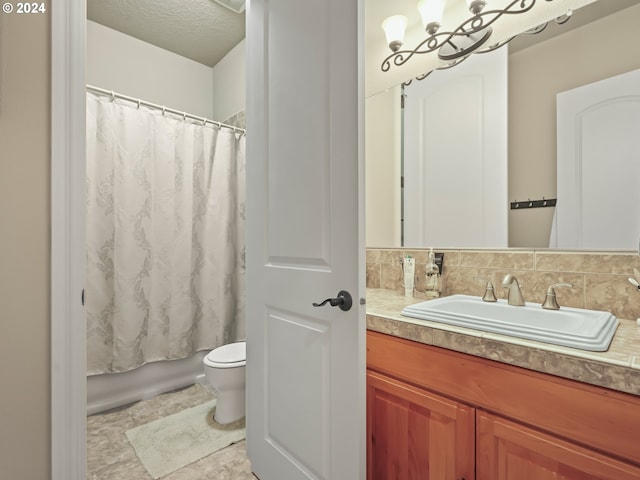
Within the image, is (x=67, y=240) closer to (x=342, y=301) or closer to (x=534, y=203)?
(x=342, y=301)

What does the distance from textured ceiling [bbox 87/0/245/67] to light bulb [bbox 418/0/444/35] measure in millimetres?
1443

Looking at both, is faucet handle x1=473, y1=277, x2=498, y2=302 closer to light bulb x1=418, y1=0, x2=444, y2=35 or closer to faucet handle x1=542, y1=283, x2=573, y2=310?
faucet handle x1=542, y1=283, x2=573, y2=310

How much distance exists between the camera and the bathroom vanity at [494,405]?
2.09 ft

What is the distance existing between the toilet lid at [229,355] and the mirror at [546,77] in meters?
1.53

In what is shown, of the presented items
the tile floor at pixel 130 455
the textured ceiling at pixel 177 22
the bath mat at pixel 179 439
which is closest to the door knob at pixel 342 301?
the tile floor at pixel 130 455

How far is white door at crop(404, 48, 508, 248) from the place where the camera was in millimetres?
1318

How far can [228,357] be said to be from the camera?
187 centimetres

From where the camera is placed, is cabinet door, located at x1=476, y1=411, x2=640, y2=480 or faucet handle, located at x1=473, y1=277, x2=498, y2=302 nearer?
cabinet door, located at x1=476, y1=411, x2=640, y2=480

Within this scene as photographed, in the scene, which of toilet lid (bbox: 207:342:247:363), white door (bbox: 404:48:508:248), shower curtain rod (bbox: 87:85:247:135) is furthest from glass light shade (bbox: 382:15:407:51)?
toilet lid (bbox: 207:342:247:363)

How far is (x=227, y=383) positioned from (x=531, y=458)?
1507 millimetres

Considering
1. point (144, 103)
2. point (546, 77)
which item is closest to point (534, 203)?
point (546, 77)

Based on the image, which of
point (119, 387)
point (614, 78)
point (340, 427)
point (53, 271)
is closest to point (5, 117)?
point (53, 271)

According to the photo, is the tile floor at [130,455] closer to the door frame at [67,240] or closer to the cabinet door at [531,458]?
the door frame at [67,240]

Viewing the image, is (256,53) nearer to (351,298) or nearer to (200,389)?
(351,298)
